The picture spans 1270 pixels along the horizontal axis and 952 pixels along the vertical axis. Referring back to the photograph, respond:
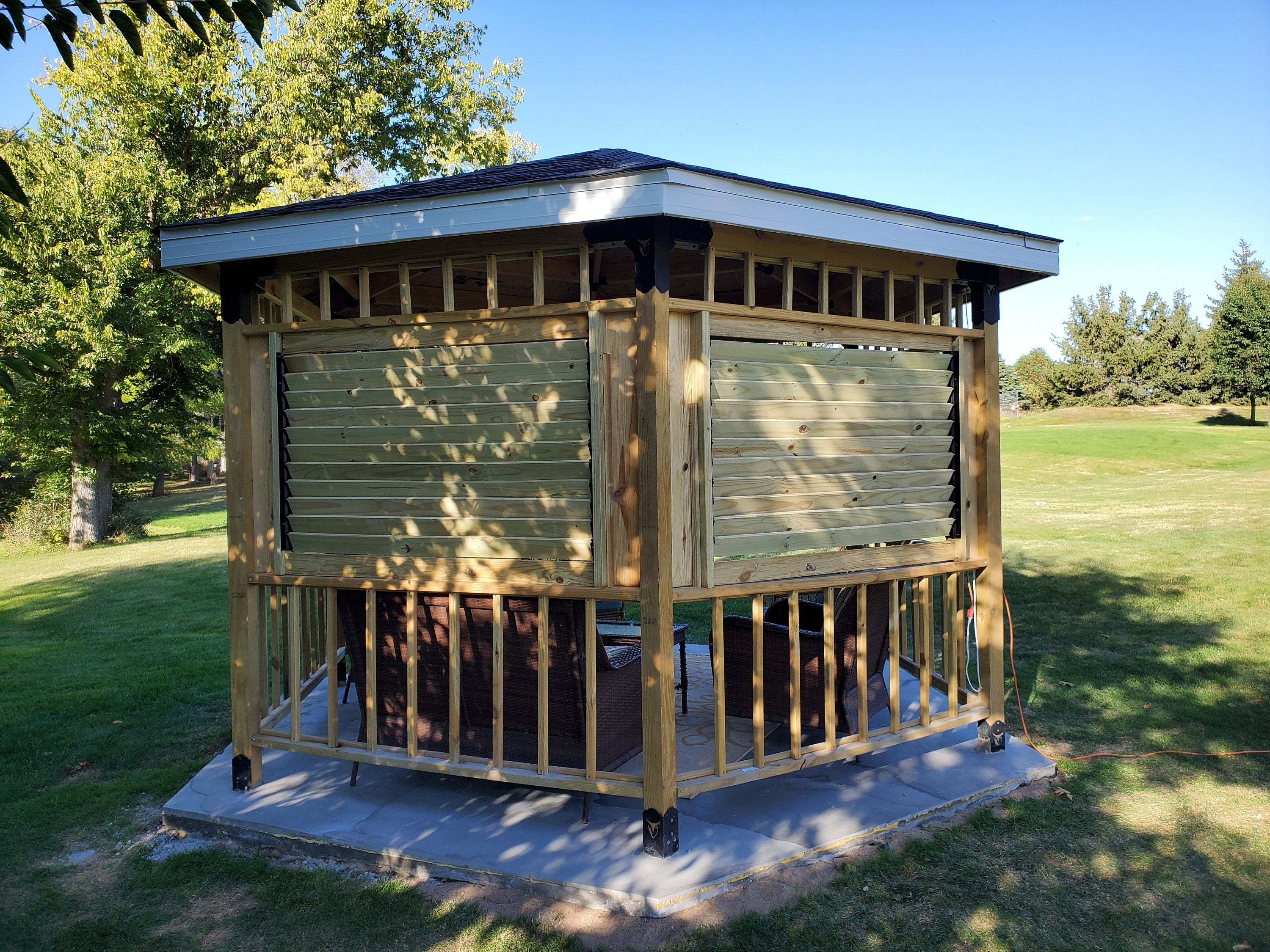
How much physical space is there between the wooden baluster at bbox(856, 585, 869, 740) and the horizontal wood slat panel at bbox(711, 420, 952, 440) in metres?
0.77

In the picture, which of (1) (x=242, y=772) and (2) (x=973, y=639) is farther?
(2) (x=973, y=639)

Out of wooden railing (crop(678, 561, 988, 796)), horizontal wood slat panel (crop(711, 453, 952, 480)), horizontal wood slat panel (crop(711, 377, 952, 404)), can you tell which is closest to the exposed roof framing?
horizontal wood slat panel (crop(711, 377, 952, 404))

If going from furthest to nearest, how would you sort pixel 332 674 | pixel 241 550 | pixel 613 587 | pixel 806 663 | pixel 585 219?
1. pixel 806 663
2. pixel 241 550
3. pixel 332 674
4. pixel 613 587
5. pixel 585 219

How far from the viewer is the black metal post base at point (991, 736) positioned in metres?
4.28

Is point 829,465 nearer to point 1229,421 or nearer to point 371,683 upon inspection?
point 371,683

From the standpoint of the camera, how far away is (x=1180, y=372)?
39.7m

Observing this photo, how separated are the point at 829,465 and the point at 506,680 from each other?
1854 mm

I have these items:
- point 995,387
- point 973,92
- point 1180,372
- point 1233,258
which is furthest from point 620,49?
point 1233,258

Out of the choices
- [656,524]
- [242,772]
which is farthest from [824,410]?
[242,772]

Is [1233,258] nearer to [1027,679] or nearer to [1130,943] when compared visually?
[1027,679]

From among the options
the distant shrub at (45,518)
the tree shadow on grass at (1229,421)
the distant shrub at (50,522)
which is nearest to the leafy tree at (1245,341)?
the tree shadow on grass at (1229,421)

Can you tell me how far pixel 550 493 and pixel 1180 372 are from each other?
153 ft

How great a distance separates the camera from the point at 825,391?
365 centimetres

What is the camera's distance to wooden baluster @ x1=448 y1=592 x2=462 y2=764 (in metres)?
3.54
